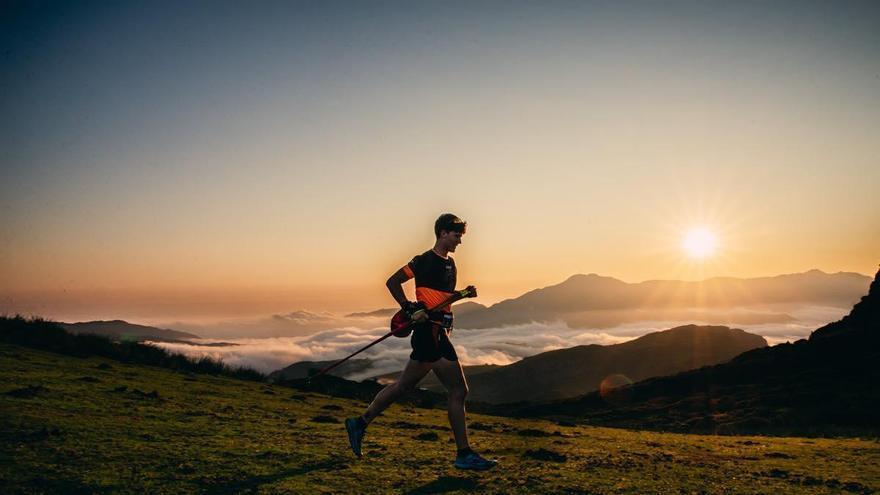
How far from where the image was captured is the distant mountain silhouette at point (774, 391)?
25031 mm

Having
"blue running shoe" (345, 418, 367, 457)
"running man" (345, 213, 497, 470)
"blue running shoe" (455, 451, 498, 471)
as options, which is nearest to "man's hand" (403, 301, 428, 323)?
"running man" (345, 213, 497, 470)

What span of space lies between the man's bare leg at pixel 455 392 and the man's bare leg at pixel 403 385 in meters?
0.19

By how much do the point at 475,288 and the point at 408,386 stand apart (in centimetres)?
150

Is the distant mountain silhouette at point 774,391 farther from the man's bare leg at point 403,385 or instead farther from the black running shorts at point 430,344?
the man's bare leg at point 403,385

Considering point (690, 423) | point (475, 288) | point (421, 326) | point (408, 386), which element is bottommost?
point (690, 423)

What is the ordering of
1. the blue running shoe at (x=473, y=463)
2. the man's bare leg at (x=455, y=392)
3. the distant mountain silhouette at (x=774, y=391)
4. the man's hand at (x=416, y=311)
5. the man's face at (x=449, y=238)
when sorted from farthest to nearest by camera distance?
the distant mountain silhouette at (x=774, y=391) < the man's face at (x=449, y=238) < the man's hand at (x=416, y=311) < the man's bare leg at (x=455, y=392) < the blue running shoe at (x=473, y=463)

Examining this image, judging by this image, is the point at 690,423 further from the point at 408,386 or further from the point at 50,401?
the point at 50,401

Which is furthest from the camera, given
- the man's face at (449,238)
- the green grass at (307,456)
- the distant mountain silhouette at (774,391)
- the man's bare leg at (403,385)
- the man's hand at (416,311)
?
the distant mountain silhouette at (774,391)

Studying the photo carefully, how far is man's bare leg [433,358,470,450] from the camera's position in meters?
6.66

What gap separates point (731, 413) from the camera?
29.9 m

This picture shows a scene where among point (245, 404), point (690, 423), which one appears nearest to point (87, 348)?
point (245, 404)

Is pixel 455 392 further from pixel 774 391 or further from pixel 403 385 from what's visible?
pixel 774 391

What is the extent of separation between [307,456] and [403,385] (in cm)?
144

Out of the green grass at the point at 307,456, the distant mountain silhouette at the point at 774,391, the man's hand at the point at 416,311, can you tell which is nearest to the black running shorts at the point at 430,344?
the man's hand at the point at 416,311
